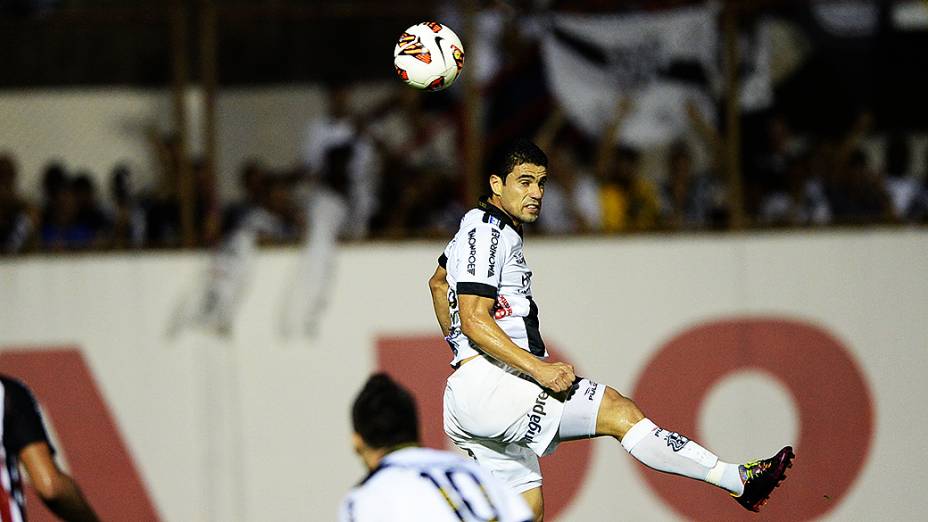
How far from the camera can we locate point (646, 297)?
12.6 meters

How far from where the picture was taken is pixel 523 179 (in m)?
7.41

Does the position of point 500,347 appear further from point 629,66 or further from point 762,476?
point 629,66

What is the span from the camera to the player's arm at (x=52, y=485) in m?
6.36

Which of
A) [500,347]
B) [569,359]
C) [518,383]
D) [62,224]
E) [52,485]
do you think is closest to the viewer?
[52,485]

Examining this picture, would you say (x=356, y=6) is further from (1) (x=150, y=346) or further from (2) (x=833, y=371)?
(2) (x=833, y=371)

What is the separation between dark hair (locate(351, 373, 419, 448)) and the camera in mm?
5371

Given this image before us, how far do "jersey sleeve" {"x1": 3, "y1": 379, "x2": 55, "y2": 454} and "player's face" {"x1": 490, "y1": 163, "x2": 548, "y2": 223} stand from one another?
2.57m

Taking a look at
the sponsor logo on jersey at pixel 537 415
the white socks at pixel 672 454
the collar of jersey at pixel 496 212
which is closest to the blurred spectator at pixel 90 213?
the collar of jersey at pixel 496 212

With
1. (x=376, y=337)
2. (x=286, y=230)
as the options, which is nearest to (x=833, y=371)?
(x=376, y=337)

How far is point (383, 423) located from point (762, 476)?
2637mm

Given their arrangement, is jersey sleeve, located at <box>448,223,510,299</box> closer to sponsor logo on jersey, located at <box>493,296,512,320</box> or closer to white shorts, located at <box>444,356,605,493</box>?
sponsor logo on jersey, located at <box>493,296,512,320</box>

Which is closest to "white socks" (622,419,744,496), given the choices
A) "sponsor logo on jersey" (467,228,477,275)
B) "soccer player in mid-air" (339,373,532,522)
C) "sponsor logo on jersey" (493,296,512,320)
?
"sponsor logo on jersey" (493,296,512,320)

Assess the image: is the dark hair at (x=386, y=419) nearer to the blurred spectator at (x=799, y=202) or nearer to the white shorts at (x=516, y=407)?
the white shorts at (x=516, y=407)

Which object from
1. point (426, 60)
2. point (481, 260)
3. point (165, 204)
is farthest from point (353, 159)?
point (481, 260)
